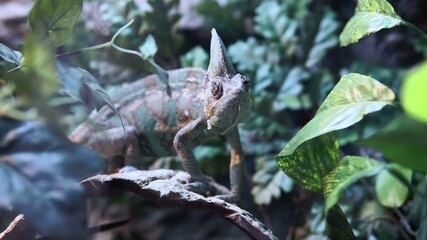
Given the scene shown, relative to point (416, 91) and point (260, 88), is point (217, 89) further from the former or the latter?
point (416, 91)

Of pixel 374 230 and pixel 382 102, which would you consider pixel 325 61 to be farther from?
pixel 382 102

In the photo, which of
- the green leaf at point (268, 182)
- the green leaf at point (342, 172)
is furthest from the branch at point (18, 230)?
the green leaf at point (268, 182)

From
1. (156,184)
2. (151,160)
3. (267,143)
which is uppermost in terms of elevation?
(156,184)

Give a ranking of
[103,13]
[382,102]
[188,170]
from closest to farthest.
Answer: [382,102] < [188,170] < [103,13]

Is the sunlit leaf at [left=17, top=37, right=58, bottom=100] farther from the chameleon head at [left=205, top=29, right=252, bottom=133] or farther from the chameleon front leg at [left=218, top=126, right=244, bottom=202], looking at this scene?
the chameleon front leg at [left=218, top=126, right=244, bottom=202]

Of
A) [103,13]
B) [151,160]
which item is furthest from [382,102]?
[103,13]

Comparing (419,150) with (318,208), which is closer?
(419,150)

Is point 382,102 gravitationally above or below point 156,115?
above
